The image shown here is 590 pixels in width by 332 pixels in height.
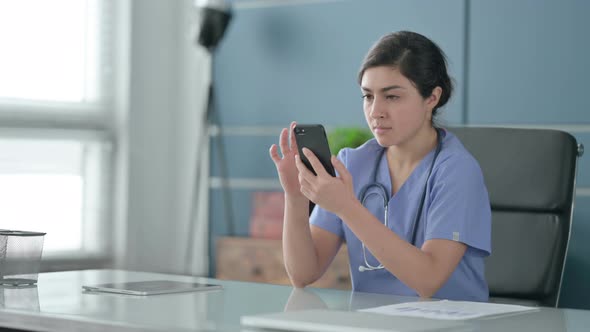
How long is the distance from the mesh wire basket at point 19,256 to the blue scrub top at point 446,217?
26.7 inches

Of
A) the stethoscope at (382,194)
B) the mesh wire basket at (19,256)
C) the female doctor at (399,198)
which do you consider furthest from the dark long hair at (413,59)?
the mesh wire basket at (19,256)

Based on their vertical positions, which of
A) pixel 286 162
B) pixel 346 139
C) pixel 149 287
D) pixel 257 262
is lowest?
pixel 257 262

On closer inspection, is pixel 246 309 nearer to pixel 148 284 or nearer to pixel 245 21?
pixel 148 284

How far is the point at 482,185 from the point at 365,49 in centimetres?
193

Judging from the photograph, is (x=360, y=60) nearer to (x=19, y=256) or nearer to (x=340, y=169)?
(x=340, y=169)

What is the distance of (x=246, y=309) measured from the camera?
4.74ft

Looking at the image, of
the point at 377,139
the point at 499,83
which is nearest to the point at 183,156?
the point at 499,83

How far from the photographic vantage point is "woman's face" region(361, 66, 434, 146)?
199 cm

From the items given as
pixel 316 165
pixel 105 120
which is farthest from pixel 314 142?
pixel 105 120

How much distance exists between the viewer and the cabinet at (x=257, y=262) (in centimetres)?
346

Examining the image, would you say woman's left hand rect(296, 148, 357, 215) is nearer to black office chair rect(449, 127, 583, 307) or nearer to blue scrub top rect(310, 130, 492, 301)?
blue scrub top rect(310, 130, 492, 301)

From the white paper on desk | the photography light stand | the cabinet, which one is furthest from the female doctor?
the photography light stand

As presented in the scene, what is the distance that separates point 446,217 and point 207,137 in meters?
2.51

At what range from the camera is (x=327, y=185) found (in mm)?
1776
